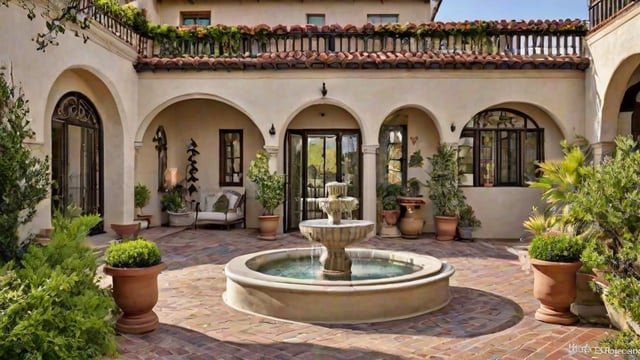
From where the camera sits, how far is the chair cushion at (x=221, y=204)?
13.5 metres

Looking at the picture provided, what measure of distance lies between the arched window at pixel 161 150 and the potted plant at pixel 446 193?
778 cm

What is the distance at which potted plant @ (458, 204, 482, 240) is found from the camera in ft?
39.5

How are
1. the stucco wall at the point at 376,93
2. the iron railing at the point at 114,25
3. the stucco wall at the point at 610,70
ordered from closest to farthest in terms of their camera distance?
the stucco wall at the point at 610,70
the iron railing at the point at 114,25
the stucco wall at the point at 376,93

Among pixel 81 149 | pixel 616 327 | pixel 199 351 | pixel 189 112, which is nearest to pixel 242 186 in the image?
pixel 189 112

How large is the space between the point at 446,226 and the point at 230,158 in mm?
6733

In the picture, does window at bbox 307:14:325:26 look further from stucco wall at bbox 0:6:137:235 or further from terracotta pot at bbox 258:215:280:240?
terracotta pot at bbox 258:215:280:240

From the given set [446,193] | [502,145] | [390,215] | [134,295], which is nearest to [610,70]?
[502,145]

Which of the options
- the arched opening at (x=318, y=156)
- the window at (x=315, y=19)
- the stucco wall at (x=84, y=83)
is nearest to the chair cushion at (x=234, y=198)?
the arched opening at (x=318, y=156)

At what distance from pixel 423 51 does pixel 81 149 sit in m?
8.93

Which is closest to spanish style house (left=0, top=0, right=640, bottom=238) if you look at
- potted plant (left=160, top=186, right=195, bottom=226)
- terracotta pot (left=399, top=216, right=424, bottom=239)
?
potted plant (left=160, top=186, right=195, bottom=226)

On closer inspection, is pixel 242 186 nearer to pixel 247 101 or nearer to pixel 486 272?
pixel 247 101

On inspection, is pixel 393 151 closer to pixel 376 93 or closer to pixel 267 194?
pixel 376 93

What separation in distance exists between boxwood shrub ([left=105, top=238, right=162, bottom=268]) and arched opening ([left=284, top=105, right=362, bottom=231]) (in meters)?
8.47

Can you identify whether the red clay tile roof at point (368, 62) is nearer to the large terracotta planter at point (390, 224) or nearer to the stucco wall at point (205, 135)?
the stucco wall at point (205, 135)
